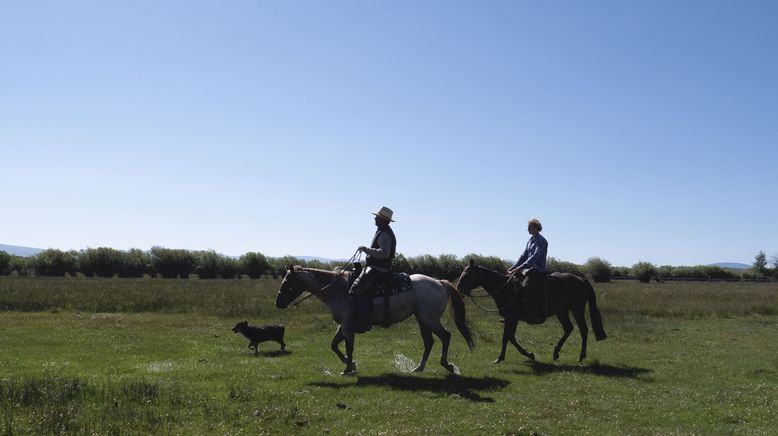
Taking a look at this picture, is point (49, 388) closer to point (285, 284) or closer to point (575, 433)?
point (285, 284)

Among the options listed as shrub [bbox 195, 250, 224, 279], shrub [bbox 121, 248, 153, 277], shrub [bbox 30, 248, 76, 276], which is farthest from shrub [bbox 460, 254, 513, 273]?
shrub [bbox 30, 248, 76, 276]

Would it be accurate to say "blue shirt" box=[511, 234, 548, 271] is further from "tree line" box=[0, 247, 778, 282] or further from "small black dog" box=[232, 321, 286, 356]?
"tree line" box=[0, 247, 778, 282]

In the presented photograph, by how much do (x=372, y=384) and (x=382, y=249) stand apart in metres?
2.86

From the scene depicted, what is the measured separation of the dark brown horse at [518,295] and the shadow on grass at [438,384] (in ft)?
10.0

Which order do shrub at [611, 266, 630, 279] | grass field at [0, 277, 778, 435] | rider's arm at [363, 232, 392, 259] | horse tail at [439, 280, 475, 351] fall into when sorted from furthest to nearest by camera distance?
1. shrub at [611, 266, 630, 279]
2. horse tail at [439, 280, 475, 351]
3. rider's arm at [363, 232, 392, 259]
4. grass field at [0, 277, 778, 435]

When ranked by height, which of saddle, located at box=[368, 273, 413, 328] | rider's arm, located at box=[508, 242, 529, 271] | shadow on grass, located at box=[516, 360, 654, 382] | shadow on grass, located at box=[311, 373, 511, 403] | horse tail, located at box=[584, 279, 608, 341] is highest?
rider's arm, located at box=[508, 242, 529, 271]

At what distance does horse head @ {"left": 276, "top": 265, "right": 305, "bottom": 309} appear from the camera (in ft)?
44.3

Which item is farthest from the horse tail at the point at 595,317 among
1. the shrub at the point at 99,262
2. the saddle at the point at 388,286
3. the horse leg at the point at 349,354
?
the shrub at the point at 99,262

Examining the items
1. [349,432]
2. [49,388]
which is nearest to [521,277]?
[349,432]

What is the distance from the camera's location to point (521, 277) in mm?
16000

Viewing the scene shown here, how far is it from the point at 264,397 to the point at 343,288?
11.6 feet

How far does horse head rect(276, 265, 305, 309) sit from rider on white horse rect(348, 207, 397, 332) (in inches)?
51.9

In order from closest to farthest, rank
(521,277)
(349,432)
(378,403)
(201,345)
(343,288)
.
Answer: (349,432) → (378,403) → (343,288) → (521,277) → (201,345)

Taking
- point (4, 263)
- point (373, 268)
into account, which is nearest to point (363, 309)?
point (373, 268)
